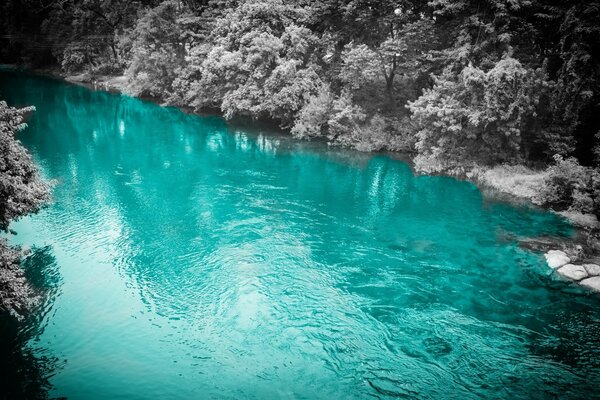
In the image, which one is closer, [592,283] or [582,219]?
[592,283]

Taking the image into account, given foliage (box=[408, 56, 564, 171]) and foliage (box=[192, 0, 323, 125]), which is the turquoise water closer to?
foliage (box=[408, 56, 564, 171])

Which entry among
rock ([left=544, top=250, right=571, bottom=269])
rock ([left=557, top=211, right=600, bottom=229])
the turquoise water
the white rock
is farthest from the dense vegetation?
the white rock

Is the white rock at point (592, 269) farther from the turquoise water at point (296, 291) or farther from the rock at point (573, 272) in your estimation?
the turquoise water at point (296, 291)

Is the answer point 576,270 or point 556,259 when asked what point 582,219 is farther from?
point 576,270

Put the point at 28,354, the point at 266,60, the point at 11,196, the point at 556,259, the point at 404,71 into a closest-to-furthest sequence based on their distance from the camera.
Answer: the point at 28,354, the point at 11,196, the point at 556,259, the point at 404,71, the point at 266,60

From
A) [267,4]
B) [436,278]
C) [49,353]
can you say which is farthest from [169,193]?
[267,4]

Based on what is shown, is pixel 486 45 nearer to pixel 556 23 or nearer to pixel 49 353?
pixel 556 23

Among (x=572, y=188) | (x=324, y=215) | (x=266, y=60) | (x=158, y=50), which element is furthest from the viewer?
(x=158, y=50)

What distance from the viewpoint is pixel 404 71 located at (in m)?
34.1

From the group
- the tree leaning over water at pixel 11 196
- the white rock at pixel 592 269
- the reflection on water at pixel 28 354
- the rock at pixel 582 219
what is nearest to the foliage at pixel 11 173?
the tree leaning over water at pixel 11 196

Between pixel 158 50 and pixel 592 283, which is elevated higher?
pixel 158 50

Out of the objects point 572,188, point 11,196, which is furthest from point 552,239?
point 11,196

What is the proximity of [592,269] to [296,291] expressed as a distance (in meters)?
13.1

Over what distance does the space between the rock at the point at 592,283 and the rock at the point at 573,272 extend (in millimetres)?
216
